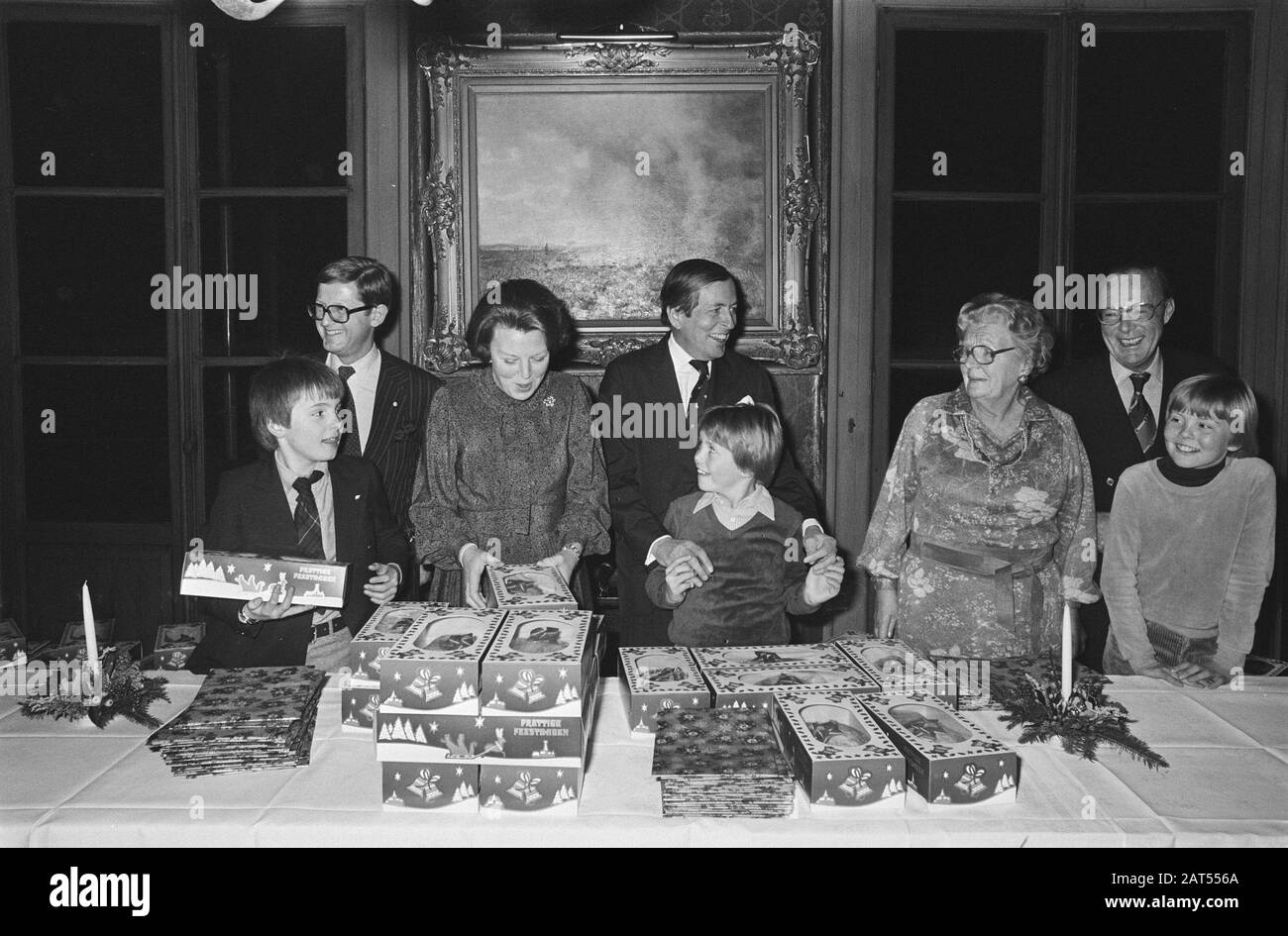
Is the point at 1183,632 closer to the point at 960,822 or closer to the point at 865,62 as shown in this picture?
the point at 960,822

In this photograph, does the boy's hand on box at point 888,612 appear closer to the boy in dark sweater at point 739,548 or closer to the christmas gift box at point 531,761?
the boy in dark sweater at point 739,548

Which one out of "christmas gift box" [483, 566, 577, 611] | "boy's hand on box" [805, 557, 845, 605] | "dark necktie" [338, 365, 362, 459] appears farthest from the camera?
"dark necktie" [338, 365, 362, 459]

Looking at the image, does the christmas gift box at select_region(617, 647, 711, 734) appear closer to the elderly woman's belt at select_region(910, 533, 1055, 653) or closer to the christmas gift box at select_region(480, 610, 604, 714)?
the christmas gift box at select_region(480, 610, 604, 714)

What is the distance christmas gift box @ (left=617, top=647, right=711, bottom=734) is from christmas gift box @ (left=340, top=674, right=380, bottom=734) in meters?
0.52

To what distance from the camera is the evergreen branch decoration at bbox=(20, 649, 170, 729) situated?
6.65ft

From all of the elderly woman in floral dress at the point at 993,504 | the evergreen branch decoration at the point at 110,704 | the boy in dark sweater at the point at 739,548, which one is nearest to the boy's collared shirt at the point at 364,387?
the boy in dark sweater at the point at 739,548

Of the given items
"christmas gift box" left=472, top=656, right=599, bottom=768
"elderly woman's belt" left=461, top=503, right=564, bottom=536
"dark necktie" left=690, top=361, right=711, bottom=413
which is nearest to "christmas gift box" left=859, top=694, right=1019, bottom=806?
"christmas gift box" left=472, top=656, right=599, bottom=768

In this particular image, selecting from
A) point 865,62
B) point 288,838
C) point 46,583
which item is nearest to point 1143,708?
point 288,838

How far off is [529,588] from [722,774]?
76 centimetres

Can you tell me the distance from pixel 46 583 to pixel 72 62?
88.6 inches

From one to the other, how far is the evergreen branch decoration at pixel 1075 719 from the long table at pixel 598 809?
0.10 feet

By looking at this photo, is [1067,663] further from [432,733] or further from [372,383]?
[372,383]

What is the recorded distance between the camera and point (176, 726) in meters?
1.87
